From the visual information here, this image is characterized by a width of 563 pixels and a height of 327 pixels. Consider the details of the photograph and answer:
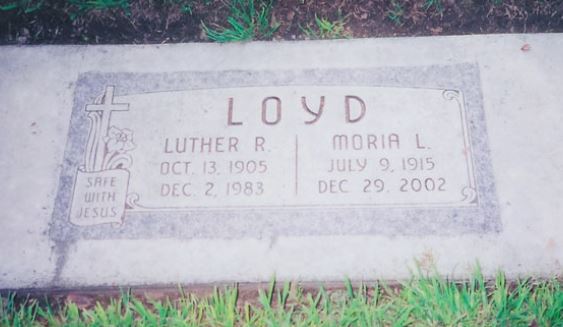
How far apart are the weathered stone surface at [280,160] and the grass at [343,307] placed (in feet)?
0.24

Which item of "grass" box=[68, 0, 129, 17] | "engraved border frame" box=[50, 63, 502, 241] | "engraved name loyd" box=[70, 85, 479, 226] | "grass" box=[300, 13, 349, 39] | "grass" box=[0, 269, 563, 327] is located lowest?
"grass" box=[0, 269, 563, 327]

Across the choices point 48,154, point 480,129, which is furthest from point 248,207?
point 480,129

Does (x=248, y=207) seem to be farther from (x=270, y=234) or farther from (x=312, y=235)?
(x=312, y=235)

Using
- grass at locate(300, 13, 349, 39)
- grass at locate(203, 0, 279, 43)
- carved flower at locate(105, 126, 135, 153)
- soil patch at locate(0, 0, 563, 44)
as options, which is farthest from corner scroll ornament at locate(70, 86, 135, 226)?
grass at locate(300, 13, 349, 39)

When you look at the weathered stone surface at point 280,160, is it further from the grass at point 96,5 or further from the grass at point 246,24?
the grass at point 96,5

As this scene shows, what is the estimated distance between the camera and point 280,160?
2.06 meters

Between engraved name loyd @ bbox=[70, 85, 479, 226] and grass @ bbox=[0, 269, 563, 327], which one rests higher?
engraved name loyd @ bbox=[70, 85, 479, 226]

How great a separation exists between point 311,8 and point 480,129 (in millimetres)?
1080

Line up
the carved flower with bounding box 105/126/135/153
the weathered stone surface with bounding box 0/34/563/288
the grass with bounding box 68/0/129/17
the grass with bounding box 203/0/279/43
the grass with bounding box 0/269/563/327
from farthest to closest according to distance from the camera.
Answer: the grass with bounding box 68/0/129/17 < the grass with bounding box 203/0/279/43 < the carved flower with bounding box 105/126/135/153 < the weathered stone surface with bounding box 0/34/563/288 < the grass with bounding box 0/269/563/327

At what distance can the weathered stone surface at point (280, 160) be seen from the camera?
193 cm

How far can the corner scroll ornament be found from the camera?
200 centimetres

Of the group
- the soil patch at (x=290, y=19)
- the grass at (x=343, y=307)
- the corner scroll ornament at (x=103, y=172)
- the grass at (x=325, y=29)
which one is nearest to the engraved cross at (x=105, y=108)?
the corner scroll ornament at (x=103, y=172)

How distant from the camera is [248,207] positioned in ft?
6.52

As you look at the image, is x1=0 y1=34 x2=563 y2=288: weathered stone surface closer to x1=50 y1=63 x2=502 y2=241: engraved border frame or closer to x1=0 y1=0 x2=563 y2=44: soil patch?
x1=50 y1=63 x2=502 y2=241: engraved border frame
